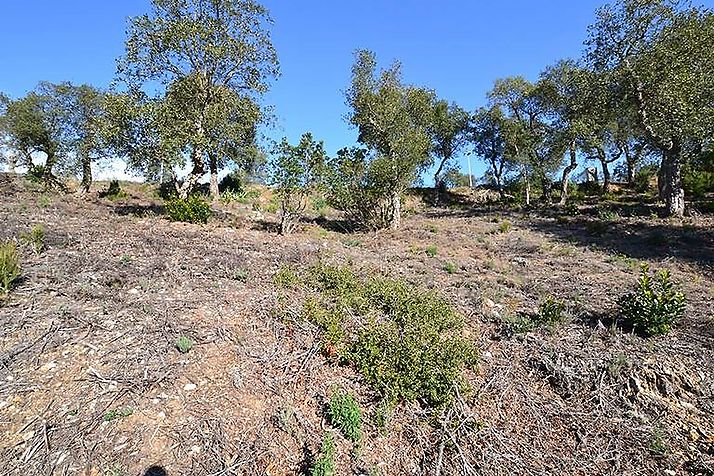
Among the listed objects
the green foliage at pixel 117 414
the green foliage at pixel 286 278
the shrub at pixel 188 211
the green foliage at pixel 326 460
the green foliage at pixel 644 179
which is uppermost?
the green foliage at pixel 644 179

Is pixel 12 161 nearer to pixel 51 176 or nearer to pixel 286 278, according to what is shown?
pixel 51 176

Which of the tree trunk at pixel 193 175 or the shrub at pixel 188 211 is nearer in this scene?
the shrub at pixel 188 211

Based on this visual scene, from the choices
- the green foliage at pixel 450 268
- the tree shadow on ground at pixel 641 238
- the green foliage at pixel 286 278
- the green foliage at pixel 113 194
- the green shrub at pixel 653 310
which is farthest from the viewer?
the green foliage at pixel 113 194

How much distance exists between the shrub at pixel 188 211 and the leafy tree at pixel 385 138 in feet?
19.9

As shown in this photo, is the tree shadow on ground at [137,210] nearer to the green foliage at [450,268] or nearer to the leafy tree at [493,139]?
the green foliage at [450,268]

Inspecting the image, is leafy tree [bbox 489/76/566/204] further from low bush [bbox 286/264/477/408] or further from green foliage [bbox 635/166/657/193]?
low bush [bbox 286/264/477/408]

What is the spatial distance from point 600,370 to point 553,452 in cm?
191

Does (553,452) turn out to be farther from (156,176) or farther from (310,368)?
(156,176)

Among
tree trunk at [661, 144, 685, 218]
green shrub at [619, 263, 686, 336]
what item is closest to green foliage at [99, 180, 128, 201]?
green shrub at [619, 263, 686, 336]

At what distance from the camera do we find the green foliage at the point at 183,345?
6.25 meters

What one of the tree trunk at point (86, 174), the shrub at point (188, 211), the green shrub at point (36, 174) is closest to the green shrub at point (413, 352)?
the shrub at point (188, 211)

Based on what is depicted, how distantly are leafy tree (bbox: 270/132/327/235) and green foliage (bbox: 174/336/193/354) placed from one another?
8.75 meters

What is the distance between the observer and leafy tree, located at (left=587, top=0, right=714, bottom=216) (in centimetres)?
1603

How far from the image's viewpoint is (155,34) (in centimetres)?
1703
